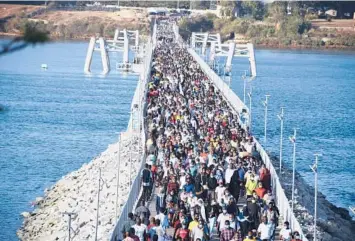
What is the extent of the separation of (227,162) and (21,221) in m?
9.89

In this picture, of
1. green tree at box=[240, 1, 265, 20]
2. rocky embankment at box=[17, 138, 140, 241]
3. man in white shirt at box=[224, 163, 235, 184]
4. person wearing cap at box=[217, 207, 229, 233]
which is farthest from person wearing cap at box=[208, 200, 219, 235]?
green tree at box=[240, 1, 265, 20]

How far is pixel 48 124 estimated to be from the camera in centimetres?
5384

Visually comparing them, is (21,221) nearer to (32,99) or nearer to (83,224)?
(83,224)

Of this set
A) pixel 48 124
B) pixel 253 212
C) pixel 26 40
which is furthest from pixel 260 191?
pixel 48 124

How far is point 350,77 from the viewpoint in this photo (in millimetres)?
99688

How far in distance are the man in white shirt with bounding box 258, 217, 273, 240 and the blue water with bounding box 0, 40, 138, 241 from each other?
4.69m

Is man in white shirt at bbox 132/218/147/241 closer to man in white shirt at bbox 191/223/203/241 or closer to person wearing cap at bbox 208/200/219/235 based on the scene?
man in white shirt at bbox 191/223/203/241

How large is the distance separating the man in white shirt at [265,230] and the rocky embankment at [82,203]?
436 cm

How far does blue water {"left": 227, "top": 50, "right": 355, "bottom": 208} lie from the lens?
41.3 m

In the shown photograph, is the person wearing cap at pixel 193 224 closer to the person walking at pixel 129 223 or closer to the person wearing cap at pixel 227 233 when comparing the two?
the person wearing cap at pixel 227 233

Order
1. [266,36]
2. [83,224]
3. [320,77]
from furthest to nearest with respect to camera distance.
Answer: [266,36]
[320,77]
[83,224]

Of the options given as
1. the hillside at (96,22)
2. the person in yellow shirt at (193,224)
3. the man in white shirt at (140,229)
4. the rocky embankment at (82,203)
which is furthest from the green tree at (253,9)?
the man in white shirt at (140,229)

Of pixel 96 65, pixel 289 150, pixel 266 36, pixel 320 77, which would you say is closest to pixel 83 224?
pixel 289 150

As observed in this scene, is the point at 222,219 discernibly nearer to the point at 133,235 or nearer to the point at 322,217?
the point at 133,235
